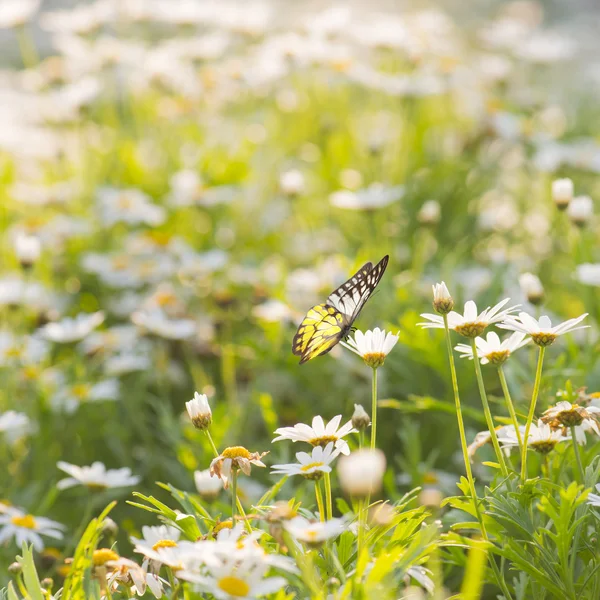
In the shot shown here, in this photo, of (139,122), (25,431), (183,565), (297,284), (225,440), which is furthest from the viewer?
(139,122)

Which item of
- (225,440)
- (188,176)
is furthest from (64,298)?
(225,440)

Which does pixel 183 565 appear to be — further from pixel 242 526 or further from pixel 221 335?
pixel 221 335

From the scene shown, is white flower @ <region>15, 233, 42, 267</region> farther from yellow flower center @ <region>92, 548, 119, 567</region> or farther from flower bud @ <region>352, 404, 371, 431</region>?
flower bud @ <region>352, 404, 371, 431</region>

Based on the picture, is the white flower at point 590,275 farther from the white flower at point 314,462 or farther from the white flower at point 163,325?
the white flower at point 163,325

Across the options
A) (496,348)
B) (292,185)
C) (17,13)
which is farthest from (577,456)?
(17,13)

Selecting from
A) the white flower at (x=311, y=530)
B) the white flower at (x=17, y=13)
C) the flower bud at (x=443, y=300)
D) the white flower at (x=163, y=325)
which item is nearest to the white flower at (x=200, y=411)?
the white flower at (x=311, y=530)

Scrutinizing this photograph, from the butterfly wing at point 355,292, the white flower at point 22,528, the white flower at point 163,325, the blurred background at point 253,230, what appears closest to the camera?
the butterfly wing at point 355,292
